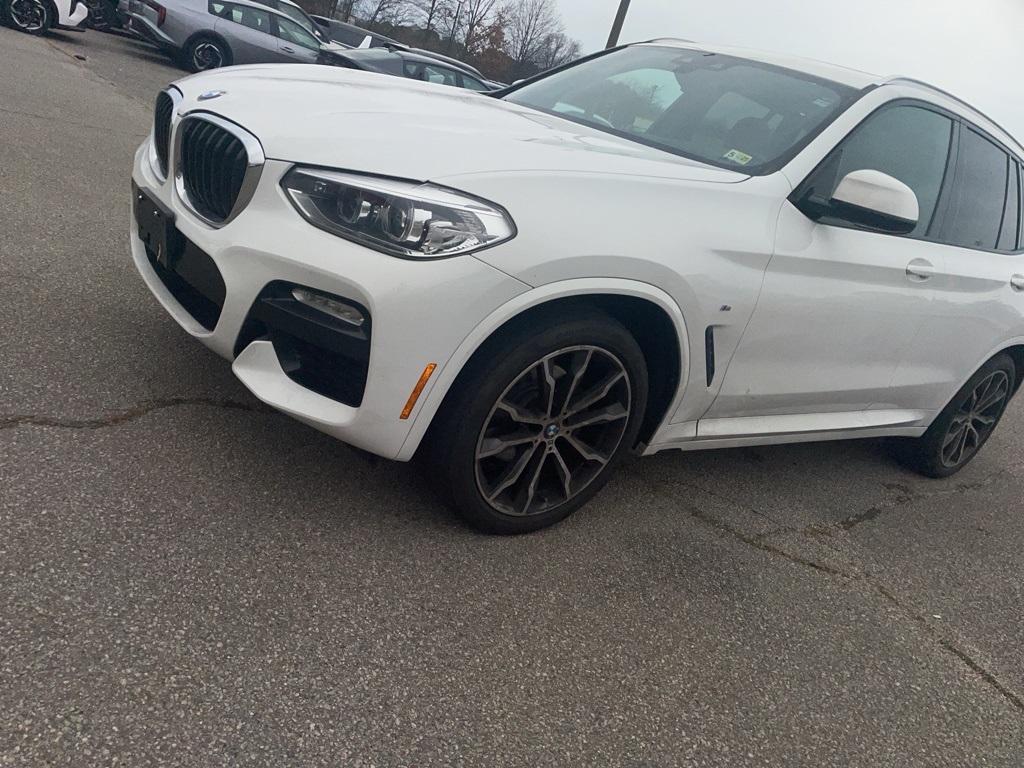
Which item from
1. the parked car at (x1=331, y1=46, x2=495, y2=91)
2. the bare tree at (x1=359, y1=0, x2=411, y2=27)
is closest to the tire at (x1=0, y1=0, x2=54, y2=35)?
the parked car at (x1=331, y1=46, x2=495, y2=91)

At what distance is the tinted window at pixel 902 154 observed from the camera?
3182mm

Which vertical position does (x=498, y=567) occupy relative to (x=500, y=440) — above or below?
below

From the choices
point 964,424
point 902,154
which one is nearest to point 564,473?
point 902,154

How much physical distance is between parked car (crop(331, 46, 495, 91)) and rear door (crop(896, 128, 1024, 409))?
28.2ft

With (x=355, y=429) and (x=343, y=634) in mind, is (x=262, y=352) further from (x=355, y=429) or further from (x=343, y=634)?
(x=343, y=634)

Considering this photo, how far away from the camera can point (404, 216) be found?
7.45 feet

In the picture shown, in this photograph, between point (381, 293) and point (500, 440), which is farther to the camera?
point (500, 440)

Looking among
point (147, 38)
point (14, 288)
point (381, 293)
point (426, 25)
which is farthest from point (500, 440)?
point (426, 25)

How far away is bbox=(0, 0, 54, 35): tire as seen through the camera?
39.9ft

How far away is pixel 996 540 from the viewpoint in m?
4.17

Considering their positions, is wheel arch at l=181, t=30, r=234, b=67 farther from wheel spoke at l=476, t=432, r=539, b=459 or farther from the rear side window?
wheel spoke at l=476, t=432, r=539, b=459

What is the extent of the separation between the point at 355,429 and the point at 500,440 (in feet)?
1.56

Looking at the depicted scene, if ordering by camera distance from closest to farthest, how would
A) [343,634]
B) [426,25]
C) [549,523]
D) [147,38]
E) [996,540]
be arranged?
1. [343,634]
2. [549,523]
3. [996,540]
4. [147,38]
5. [426,25]

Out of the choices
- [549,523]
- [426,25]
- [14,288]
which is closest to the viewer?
[549,523]
